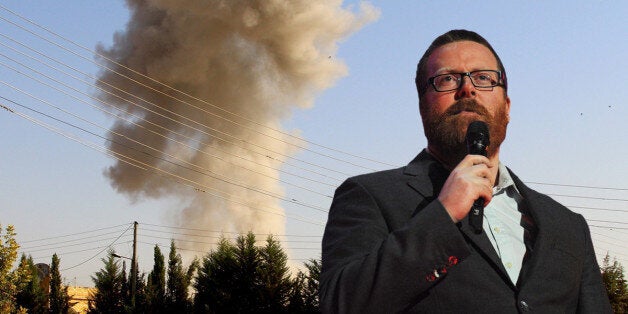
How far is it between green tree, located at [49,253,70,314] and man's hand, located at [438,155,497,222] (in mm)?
53152

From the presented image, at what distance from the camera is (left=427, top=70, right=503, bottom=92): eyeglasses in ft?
11.0

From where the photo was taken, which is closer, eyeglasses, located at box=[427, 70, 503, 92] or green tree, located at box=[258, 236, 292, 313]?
eyeglasses, located at box=[427, 70, 503, 92]

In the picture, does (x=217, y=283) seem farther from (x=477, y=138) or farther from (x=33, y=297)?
(x=477, y=138)

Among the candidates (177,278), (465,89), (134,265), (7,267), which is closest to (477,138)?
(465,89)

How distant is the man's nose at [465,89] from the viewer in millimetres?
3338

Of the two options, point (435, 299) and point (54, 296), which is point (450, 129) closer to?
point (435, 299)

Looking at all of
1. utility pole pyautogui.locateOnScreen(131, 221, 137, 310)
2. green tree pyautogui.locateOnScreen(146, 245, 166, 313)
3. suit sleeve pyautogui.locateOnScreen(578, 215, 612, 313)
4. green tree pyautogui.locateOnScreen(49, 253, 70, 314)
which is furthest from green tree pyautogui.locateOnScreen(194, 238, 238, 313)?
suit sleeve pyautogui.locateOnScreen(578, 215, 612, 313)

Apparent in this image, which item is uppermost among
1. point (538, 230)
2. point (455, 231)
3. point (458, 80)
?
point (458, 80)

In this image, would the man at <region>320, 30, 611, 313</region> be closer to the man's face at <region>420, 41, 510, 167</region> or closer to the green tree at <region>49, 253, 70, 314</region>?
the man's face at <region>420, 41, 510, 167</region>

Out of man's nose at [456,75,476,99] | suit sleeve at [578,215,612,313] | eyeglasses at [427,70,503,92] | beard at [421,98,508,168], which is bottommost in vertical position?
suit sleeve at [578,215,612,313]

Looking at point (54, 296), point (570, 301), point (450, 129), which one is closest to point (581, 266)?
point (570, 301)

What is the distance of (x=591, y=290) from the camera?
355cm

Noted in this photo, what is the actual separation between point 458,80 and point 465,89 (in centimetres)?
6

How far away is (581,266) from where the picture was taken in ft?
11.6
